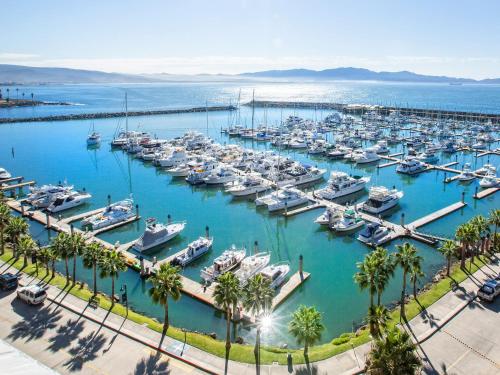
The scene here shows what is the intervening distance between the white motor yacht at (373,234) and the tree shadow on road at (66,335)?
34.8 meters

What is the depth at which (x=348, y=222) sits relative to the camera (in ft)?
187

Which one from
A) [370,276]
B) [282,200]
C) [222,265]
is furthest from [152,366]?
[282,200]

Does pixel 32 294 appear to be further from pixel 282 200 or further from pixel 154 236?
pixel 282 200

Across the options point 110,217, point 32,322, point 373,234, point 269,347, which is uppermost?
point 373,234

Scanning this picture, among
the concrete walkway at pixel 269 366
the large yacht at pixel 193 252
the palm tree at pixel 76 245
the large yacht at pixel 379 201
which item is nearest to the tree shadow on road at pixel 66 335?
the concrete walkway at pixel 269 366

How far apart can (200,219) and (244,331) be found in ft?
97.1

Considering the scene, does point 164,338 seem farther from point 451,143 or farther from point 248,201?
point 451,143

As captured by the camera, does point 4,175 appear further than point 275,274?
Yes

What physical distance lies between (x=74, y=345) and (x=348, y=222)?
38.7 m

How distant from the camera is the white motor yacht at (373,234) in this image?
5194cm

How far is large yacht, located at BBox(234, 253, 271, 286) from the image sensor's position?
42.3 meters

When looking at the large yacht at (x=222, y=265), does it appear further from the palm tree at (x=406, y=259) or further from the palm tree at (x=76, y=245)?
the palm tree at (x=406, y=259)

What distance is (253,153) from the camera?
97188 millimetres

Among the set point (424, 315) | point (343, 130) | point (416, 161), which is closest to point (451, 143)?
point (416, 161)
